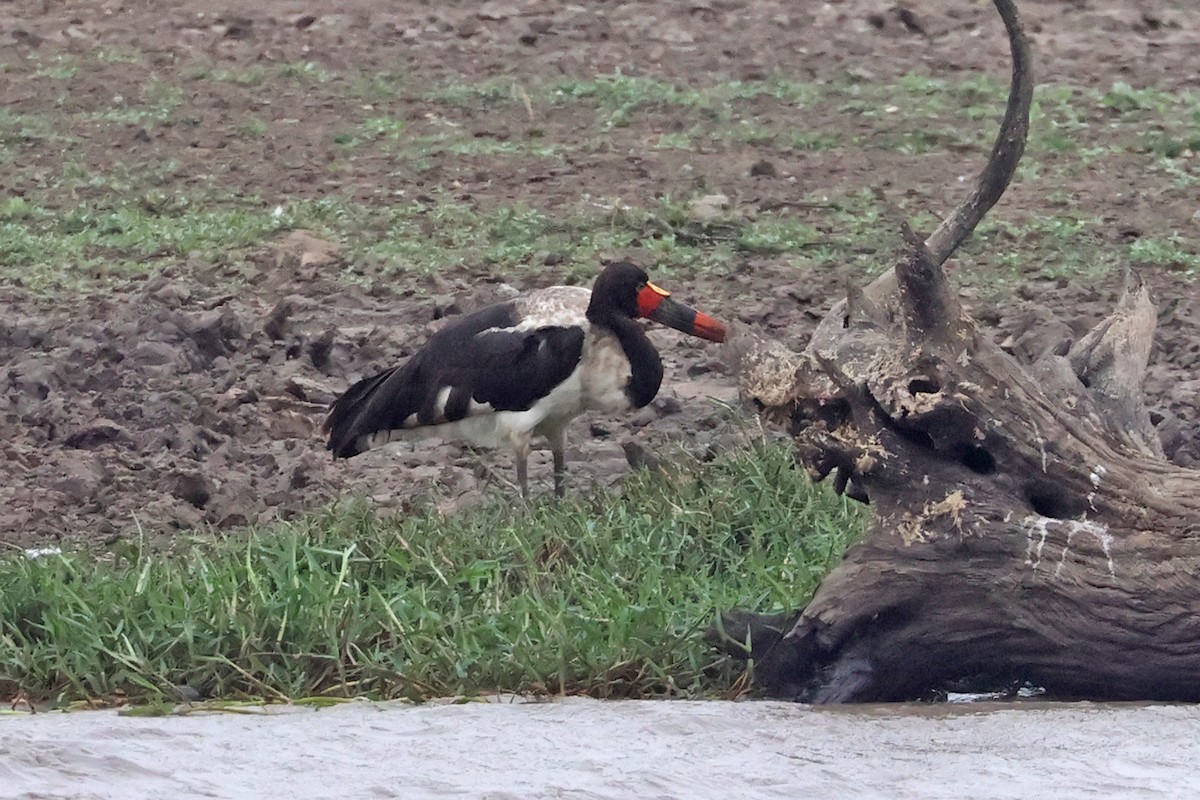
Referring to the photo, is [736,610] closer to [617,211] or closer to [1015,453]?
[1015,453]

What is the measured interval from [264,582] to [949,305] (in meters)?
1.72

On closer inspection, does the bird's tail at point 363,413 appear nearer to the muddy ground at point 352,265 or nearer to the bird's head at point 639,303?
the muddy ground at point 352,265

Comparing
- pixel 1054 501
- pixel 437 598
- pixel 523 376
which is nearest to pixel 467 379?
pixel 523 376

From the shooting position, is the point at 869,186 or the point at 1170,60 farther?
the point at 1170,60

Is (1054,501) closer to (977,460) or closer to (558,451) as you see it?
(977,460)

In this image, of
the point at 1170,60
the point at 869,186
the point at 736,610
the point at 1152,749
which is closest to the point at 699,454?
the point at 736,610

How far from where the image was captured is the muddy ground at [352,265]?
6473mm

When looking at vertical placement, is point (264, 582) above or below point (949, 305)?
below

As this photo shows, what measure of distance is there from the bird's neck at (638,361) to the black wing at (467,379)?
0.42 feet

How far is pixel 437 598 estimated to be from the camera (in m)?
4.98

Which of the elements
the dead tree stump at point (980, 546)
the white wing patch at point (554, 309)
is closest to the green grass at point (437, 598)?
the dead tree stump at point (980, 546)

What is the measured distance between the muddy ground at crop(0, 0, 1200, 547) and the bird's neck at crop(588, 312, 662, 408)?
0.24 m

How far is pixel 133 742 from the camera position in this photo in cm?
393

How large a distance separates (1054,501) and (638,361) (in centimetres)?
227
